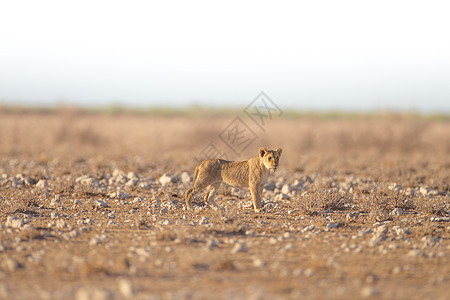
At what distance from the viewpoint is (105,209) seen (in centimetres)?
916

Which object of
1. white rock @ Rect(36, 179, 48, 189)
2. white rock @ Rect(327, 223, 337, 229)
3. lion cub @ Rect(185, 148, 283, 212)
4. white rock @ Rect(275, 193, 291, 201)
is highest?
lion cub @ Rect(185, 148, 283, 212)

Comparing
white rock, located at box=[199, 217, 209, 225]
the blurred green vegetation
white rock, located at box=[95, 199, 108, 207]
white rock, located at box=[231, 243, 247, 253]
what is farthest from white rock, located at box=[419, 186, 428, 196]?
the blurred green vegetation

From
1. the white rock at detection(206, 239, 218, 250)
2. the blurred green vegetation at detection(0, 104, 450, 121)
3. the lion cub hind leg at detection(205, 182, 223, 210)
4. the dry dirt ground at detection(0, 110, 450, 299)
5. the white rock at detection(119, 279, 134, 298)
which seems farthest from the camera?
the blurred green vegetation at detection(0, 104, 450, 121)

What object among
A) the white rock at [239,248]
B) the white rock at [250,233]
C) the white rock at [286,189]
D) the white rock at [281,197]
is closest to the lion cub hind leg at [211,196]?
the white rock at [281,197]

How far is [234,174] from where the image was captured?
9680 mm

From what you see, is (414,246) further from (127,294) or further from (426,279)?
(127,294)

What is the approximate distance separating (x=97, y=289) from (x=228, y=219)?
338 centimetres

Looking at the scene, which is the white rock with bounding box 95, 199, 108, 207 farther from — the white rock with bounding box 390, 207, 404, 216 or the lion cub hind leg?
the white rock with bounding box 390, 207, 404, 216

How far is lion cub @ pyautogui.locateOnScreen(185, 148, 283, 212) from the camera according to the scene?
9.48m

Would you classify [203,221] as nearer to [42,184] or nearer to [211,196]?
[211,196]

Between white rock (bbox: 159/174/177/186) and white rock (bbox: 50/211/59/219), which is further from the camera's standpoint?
white rock (bbox: 159/174/177/186)

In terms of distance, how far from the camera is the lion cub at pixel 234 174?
9.48 meters

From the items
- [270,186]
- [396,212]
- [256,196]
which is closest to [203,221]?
[256,196]

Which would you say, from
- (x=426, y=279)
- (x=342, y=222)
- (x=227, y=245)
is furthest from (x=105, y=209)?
(x=426, y=279)
